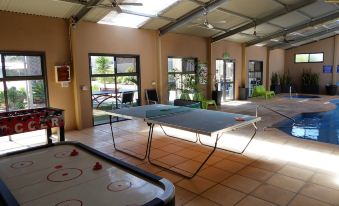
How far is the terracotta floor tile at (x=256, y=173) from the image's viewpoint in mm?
3682

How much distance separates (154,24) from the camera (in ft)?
26.2

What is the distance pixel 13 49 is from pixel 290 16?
9090 millimetres

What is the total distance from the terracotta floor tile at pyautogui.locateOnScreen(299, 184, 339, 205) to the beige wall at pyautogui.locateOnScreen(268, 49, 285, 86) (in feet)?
42.6

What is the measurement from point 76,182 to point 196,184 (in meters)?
2.01

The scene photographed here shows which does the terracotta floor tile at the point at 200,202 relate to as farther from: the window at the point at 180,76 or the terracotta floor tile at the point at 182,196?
the window at the point at 180,76

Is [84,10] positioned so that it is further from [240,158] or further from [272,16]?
[272,16]

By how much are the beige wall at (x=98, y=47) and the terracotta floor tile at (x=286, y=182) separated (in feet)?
16.7

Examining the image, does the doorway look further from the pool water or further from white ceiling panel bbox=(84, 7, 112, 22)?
white ceiling panel bbox=(84, 7, 112, 22)

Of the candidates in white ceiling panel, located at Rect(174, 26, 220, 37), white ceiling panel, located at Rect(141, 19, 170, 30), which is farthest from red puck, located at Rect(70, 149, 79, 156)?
white ceiling panel, located at Rect(174, 26, 220, 37)

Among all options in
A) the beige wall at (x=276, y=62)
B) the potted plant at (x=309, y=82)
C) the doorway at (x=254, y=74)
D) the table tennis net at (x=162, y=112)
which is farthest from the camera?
the beige wall at (x=276, y=62)

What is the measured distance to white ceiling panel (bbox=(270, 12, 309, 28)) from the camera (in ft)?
30.3

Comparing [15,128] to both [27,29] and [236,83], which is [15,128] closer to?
[27,29]

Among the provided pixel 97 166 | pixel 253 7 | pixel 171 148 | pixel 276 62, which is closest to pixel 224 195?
pixel 97 166

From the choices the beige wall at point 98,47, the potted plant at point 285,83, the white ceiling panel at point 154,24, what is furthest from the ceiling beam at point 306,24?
the beige wall at point 98,47
